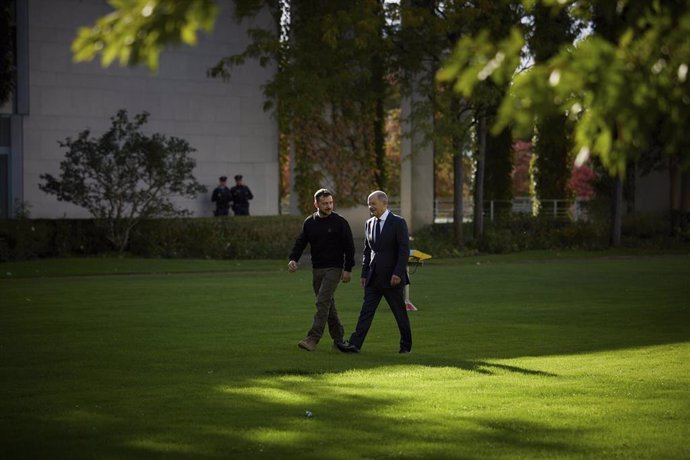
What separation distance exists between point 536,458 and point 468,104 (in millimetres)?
31658

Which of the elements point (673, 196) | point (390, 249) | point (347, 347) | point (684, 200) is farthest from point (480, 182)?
point (347, 347)

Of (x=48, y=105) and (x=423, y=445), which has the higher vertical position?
(x=48, y=105)

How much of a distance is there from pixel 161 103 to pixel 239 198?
4.45 m

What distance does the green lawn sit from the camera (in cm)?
836

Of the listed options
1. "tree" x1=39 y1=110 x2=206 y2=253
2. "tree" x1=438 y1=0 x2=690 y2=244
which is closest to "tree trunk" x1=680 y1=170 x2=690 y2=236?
"tree" x1=39 y1=110 x2=206 y2=253

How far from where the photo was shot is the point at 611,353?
1385 cm

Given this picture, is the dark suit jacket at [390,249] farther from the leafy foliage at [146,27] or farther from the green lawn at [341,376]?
the leafy foliage at [146,27]

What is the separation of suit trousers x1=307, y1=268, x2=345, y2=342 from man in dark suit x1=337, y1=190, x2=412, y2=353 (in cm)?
31

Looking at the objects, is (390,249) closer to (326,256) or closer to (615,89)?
(326,256)

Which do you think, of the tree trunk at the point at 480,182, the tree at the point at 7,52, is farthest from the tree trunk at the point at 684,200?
the tree at the point at 7,52

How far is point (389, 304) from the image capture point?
1388cm

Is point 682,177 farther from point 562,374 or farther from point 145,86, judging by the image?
point 562,374

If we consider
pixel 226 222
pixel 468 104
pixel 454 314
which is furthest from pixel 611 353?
pixel 468 104

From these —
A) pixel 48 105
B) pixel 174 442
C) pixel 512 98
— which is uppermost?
pixel 48 105
